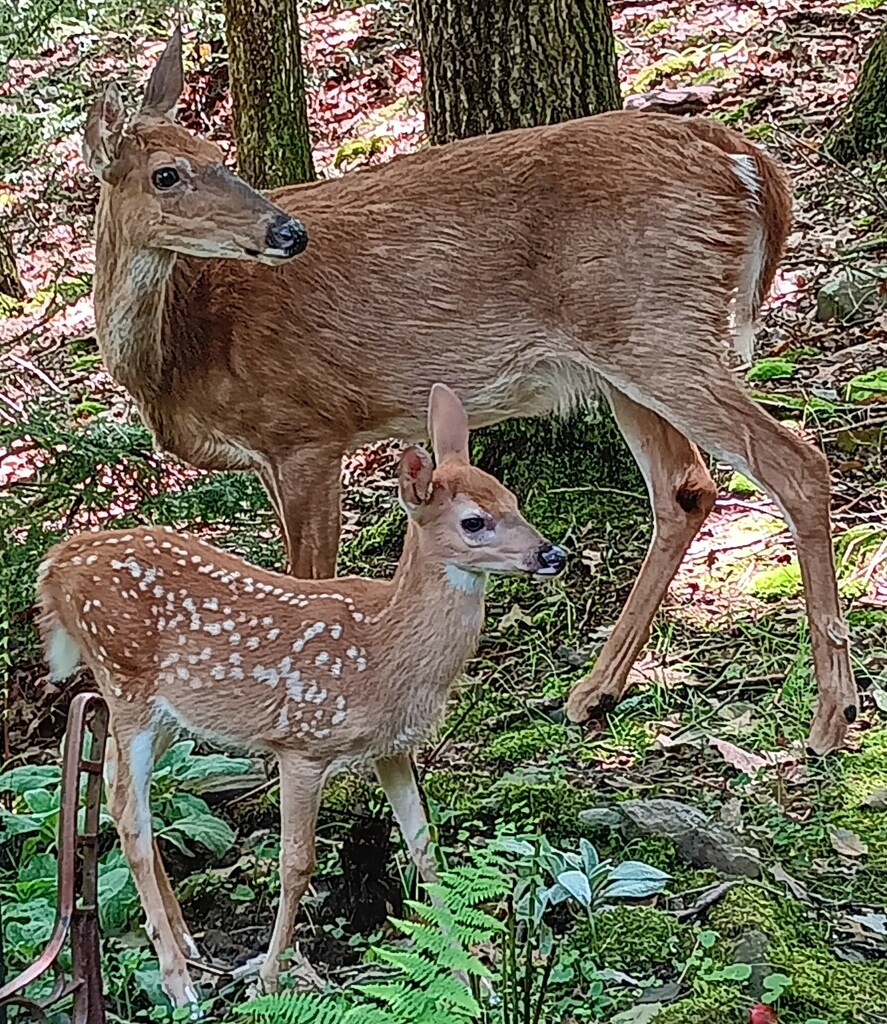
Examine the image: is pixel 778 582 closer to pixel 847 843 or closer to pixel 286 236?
pixel 847 843

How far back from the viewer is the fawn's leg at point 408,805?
11.6ft

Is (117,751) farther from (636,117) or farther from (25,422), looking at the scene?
(636,117)

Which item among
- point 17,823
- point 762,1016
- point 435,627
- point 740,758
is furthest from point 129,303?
point 762,1016

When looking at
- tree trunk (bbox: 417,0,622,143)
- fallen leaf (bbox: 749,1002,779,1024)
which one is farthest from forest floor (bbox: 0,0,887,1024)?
tree trunk (bbox: 417,0,622,143)

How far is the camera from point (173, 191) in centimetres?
430

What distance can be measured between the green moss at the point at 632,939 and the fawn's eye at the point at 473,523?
→ 41.5 inches

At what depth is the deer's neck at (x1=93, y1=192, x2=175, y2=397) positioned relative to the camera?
4520 mm

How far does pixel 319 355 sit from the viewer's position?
15.7 ft

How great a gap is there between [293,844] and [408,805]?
1.20 ft

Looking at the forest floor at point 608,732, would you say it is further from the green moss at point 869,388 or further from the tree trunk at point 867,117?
the tree trunk at point 867,117

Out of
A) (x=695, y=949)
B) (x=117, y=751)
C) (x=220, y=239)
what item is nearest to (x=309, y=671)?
(x=117, y=751)

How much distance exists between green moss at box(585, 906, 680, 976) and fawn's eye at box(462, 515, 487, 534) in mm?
1053

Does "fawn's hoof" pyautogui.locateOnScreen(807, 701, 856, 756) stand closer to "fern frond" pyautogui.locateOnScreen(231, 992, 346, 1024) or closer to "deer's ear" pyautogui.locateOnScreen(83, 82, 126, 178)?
"fern frond" pyautogui.locateOnScreen(231, 992, 346, 1024)

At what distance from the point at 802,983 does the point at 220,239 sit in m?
2.50
